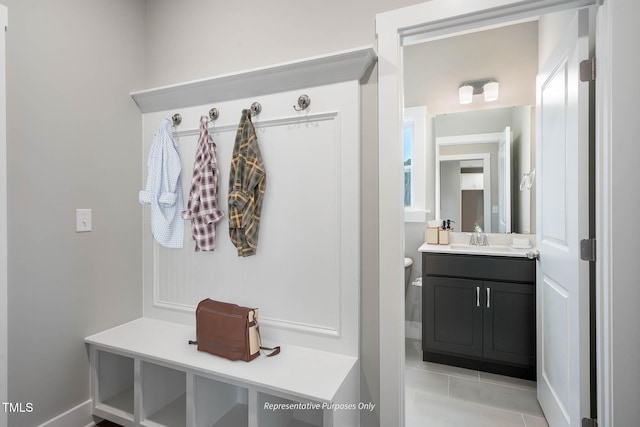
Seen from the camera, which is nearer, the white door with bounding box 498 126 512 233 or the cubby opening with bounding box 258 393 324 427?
the cubby opening with bounding box 258 393 324 427

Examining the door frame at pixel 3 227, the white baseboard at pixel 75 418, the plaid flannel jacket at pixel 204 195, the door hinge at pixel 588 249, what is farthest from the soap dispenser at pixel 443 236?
the door frame at pixel 3 227

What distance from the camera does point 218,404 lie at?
5.34ft

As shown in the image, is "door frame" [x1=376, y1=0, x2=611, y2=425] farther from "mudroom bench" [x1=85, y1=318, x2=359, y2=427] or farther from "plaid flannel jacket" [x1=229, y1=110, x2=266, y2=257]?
"plaid flannel jacket" [x1=229, y1=110, x2=266, y2=257]

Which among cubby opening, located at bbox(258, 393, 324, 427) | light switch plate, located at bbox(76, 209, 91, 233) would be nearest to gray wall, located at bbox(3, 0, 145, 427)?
light switch plate, located at bbox(76, 209, 91, 233)

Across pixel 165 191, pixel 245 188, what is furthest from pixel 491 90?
pixel 165 191

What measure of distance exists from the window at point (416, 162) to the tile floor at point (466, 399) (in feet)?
4.28

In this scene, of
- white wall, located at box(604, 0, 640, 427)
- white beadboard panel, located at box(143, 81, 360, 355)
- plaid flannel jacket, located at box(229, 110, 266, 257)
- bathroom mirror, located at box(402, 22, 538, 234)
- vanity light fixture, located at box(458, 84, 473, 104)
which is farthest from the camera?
vanity light fixture, located at box(458, 84, 473, 104)

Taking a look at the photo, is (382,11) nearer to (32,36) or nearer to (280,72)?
(280,72)

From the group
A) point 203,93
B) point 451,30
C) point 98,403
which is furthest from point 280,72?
point 98,403

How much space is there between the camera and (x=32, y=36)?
4.81 ft

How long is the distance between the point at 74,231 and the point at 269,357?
1.21 meters

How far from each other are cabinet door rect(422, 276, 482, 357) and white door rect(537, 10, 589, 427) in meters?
0.45

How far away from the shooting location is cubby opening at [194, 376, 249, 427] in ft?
4.87

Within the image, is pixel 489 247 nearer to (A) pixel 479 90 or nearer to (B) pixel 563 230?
(B) pixel 563 230
